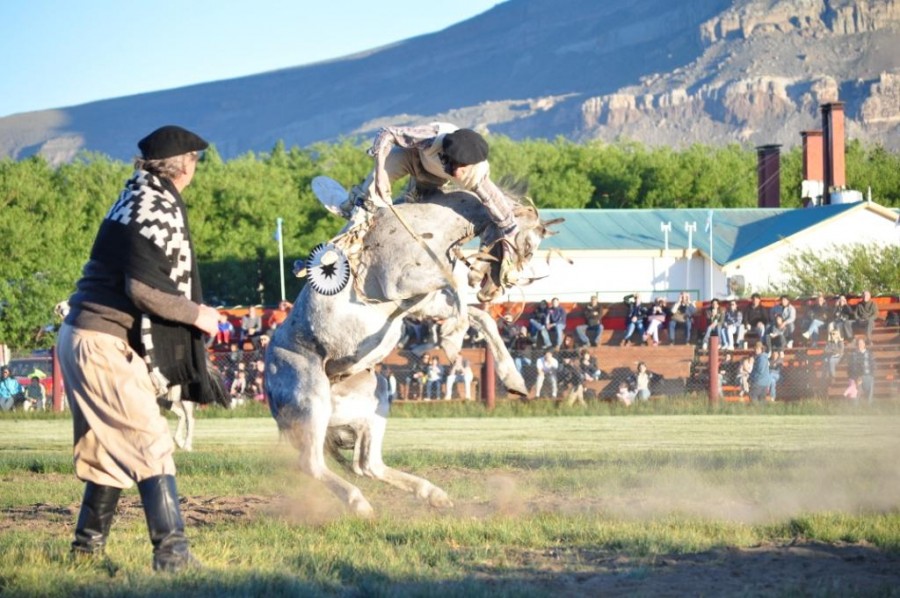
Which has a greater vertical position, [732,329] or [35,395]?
[732,329]

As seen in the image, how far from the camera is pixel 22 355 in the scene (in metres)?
35.3

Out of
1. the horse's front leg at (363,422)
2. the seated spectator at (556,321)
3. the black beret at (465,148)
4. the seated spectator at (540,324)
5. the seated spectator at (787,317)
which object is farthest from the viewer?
the seated spectator at (556,321)

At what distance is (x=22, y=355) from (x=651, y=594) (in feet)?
102

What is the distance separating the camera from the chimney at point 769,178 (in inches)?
2724

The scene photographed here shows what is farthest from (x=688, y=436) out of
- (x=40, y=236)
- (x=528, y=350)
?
(x=40, y=236)

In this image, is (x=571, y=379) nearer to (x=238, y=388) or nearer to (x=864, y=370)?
(x=864, y=370)

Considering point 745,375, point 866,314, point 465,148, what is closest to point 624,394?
point 745,375

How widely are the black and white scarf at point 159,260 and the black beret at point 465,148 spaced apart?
115 inches

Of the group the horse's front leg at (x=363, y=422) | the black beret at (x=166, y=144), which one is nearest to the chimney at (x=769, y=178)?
the horse's front leg at (x=363, y=422)

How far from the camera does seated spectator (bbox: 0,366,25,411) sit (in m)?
27.2

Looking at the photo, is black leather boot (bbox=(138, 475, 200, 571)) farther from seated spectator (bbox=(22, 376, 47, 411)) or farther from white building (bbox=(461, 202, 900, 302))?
white building (bbox=(461, 202, 900, 302))

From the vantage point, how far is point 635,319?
96.5ft

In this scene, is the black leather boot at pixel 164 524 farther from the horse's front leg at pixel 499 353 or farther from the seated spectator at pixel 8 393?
the seated spectator at pixel 8 393

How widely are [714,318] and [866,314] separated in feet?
10.7
